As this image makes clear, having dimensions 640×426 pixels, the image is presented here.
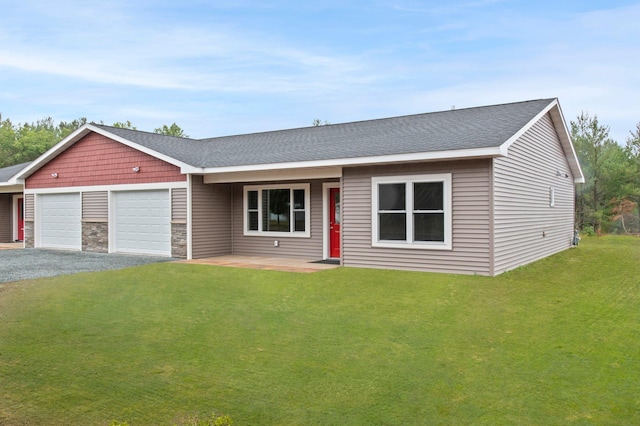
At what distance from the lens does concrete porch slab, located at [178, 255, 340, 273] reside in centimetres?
1182

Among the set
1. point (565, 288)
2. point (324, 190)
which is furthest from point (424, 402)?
point (324, 190)

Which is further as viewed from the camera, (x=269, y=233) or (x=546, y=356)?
(x=269, y=233)

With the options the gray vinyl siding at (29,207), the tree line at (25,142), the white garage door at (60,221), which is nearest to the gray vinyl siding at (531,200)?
the white garage door at (60,221)

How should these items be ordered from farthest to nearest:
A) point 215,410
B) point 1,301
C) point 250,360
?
point 1,301 < point 250,360 < point 215,410

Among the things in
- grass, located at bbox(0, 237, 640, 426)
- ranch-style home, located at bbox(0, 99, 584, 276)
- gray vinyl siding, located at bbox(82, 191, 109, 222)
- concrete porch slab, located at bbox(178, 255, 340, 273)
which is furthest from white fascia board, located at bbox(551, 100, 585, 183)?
gray vinyl siding, located at bbox(82, 191, 109, 222)

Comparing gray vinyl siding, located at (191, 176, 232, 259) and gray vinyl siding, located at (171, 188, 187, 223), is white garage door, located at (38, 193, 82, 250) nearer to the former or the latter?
gray vinyl siding, located at (171, 188, 187, 223)

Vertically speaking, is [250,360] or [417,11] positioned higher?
[417,11]

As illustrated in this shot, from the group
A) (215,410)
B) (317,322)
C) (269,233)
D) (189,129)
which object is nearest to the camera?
(215,410)

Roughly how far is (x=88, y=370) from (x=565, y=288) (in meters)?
8.22

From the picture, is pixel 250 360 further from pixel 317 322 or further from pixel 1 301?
pixel 1 301

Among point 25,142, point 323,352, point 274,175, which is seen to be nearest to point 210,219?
point 274,175

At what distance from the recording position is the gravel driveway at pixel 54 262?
1109 centimetres

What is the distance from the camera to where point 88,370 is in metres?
4.95

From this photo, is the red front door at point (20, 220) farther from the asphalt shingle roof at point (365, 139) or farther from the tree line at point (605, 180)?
the tree line at point (605, 180)
